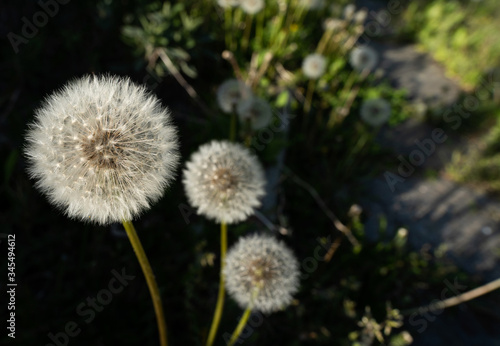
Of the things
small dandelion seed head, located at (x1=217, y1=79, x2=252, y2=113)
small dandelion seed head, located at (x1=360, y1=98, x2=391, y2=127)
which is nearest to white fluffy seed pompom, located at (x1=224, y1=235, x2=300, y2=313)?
small dandelion seed head, located at (x1=217, y1=79, x2=252, y2=113)

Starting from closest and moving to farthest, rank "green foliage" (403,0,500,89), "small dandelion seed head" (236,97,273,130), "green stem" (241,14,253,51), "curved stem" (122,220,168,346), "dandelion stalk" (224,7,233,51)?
"curved stem" (122,220,168,346)
"small dandelion seed head" (236,97,273,130)
"dandelion stalk" (224,7,233,51)
"green stem" (241,14,253,51)
"green foliage" (403,0,500,89)

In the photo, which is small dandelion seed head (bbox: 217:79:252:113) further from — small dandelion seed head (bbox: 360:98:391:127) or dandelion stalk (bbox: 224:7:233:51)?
dandelion stalk (bbox: 224:7:233:51)

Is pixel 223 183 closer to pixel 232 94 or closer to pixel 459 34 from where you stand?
pixel 232 94

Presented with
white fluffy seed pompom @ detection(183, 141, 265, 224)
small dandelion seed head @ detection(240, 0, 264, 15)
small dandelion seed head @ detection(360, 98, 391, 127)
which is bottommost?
white fluffy seed pompom @ detection(183, 141, 265, 224)

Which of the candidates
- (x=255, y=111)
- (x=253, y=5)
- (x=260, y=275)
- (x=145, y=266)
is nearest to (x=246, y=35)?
(x=253, y=5)

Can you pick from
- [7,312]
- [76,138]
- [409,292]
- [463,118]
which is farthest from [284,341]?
[463,118]
